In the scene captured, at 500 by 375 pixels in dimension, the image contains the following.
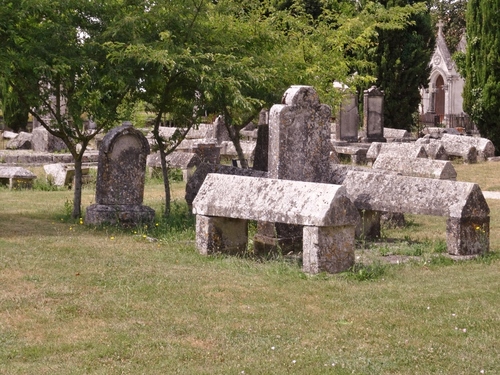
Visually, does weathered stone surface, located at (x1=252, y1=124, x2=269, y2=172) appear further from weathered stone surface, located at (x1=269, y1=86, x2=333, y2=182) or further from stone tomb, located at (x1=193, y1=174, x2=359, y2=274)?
stone tomb, located at (x1=193, y1=174, x2=359, y2=274)

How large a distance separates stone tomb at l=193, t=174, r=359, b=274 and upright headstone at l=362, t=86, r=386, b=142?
797 inches

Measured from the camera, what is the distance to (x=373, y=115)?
3119 cm

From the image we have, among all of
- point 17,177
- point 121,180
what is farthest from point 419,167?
point 17,177

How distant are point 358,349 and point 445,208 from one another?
4.05 metres

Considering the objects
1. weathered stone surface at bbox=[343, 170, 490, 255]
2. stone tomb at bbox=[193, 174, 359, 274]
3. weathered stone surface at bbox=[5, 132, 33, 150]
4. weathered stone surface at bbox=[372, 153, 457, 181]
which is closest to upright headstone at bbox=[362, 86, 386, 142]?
weathered stone surface at bbox=[5, 132, 33, 150]

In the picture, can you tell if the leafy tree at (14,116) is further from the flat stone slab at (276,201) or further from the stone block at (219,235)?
the flat stone slab at (276,201)

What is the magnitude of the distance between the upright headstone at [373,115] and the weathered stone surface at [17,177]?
→ 522 inches

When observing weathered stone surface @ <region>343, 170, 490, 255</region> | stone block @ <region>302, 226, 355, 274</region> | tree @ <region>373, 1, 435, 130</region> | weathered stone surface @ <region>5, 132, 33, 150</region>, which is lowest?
stone block @ <region>302, 226, 355, 274</region>

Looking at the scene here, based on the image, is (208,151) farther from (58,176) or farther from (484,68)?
(484,68)

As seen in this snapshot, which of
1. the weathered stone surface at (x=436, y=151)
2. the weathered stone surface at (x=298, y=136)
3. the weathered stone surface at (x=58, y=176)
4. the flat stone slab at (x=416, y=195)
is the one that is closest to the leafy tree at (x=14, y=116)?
the weathered stone surface at (x=58, y=176)

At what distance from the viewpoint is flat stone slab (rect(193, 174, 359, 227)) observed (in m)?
9.68

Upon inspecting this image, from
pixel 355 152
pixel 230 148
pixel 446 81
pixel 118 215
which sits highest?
pixel 446 81

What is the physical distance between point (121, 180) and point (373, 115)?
18288 millimetres

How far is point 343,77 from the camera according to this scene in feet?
58.9
